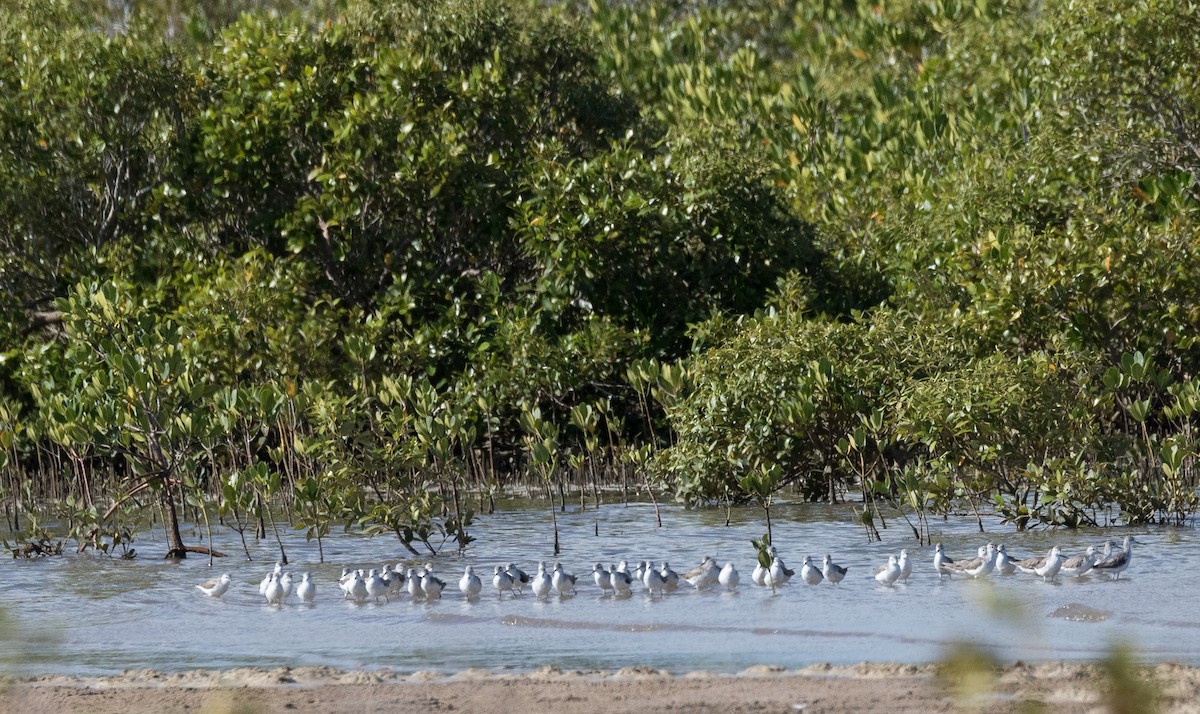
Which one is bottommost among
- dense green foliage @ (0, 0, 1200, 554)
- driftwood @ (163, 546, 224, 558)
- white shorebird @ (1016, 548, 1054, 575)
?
white shorebird @ (1016, 548, 1054, 575)

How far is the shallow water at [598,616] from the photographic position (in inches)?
277

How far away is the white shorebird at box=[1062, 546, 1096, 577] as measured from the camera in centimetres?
871

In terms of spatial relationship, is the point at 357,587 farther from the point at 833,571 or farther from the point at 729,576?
the point at 833,571

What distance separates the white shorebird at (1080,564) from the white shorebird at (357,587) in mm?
3917

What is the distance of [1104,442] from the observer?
11.6 m

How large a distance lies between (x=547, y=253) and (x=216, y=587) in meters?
7.25

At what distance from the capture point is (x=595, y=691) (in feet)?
20.1

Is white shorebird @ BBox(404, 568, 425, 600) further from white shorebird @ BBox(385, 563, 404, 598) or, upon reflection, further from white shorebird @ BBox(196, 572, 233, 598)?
white shorebird @ BBox(196, 572, 233, 598)

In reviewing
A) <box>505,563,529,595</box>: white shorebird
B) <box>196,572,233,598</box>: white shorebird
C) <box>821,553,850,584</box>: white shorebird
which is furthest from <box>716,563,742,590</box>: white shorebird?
<box>196,572,233,598</box>: white shorebird

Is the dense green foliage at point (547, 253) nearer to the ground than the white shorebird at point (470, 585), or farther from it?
farther from it

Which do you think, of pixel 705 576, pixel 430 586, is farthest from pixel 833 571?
pixel 430 586

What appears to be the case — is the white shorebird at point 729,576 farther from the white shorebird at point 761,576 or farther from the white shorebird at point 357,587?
the white shorebird at point 357,587

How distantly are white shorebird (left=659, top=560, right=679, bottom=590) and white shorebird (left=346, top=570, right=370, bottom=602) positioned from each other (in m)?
1.65

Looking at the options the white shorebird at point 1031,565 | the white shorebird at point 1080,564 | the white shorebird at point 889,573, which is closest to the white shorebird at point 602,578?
the white shorebird at point 889,573
